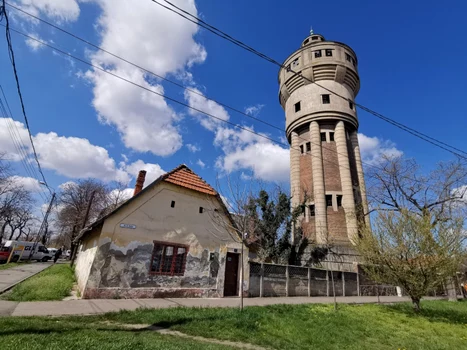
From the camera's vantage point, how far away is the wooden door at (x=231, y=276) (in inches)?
523

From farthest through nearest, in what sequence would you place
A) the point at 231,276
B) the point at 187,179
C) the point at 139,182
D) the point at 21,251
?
the point at 21,251 < the point at 139,182 < the point at 231,276 < the point at 187,179

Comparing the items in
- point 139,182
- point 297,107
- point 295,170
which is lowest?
point 139,182

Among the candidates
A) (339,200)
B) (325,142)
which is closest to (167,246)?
(339,200)

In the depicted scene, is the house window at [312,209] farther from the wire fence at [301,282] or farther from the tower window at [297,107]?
the tower window at [297,107]

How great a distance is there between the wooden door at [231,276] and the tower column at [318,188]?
13999 millimetres

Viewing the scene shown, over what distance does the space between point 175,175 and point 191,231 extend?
3.04m

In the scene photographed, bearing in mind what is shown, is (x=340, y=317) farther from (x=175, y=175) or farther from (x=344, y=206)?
(x=344, y=206)

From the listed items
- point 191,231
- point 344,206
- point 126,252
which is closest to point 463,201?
point 344,206

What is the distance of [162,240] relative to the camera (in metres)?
11.6

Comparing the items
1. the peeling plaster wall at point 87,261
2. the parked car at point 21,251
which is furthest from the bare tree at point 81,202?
the peeling plaster wall at point 87,261

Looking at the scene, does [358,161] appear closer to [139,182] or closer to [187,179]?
[187,179]

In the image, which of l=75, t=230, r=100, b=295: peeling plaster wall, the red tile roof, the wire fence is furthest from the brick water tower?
l=75, t=230, r=100, b=295: peeling plaster wall

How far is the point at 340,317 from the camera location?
29.3 feet

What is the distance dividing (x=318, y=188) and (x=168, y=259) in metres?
20.3
